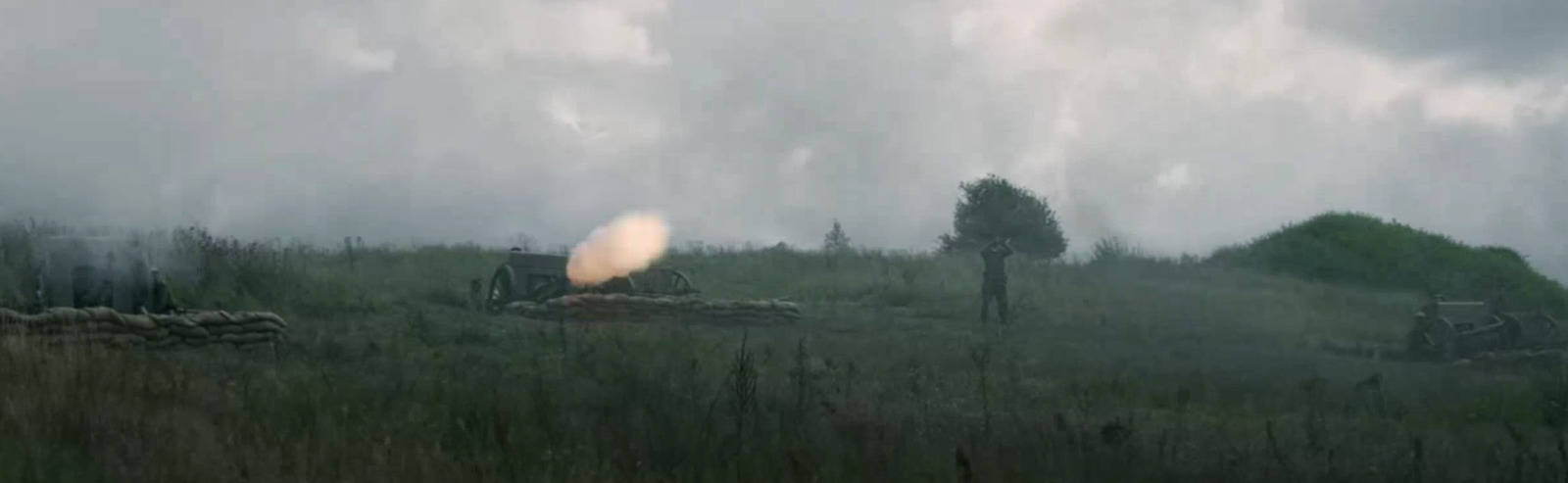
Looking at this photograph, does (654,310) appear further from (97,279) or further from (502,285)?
(97,279)

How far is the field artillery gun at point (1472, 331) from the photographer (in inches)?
862

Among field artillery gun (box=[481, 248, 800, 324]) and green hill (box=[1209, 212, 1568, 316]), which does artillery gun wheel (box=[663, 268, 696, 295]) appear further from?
green hill (box=[1209, 212, 1568, 316])

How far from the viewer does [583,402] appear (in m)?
9.43

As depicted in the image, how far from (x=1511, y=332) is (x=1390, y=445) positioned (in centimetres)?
1475

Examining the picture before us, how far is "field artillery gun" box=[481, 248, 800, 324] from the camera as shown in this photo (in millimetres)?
20391

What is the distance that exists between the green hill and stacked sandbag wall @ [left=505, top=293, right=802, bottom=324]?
2754cm

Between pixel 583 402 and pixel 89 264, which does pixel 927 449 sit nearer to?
pixel 583 402

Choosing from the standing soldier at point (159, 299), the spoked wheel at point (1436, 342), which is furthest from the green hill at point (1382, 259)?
the standing soldier at point (159, 299)

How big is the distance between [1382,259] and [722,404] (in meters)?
42.4

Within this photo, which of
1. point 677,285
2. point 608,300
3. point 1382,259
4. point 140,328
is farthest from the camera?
point 1382,259

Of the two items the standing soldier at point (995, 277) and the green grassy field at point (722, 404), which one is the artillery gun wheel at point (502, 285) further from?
the standing soldier at point (995, 277)

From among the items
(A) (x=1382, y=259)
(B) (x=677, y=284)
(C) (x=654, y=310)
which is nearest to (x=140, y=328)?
(C) (x=654, y=310)

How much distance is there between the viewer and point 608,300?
20469 millimetres

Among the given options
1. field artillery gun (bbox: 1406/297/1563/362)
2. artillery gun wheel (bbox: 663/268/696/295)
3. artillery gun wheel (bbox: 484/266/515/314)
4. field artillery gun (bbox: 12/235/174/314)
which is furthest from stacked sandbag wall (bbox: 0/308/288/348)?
field artillery gun (bbox: 1406/297/1563/362)
